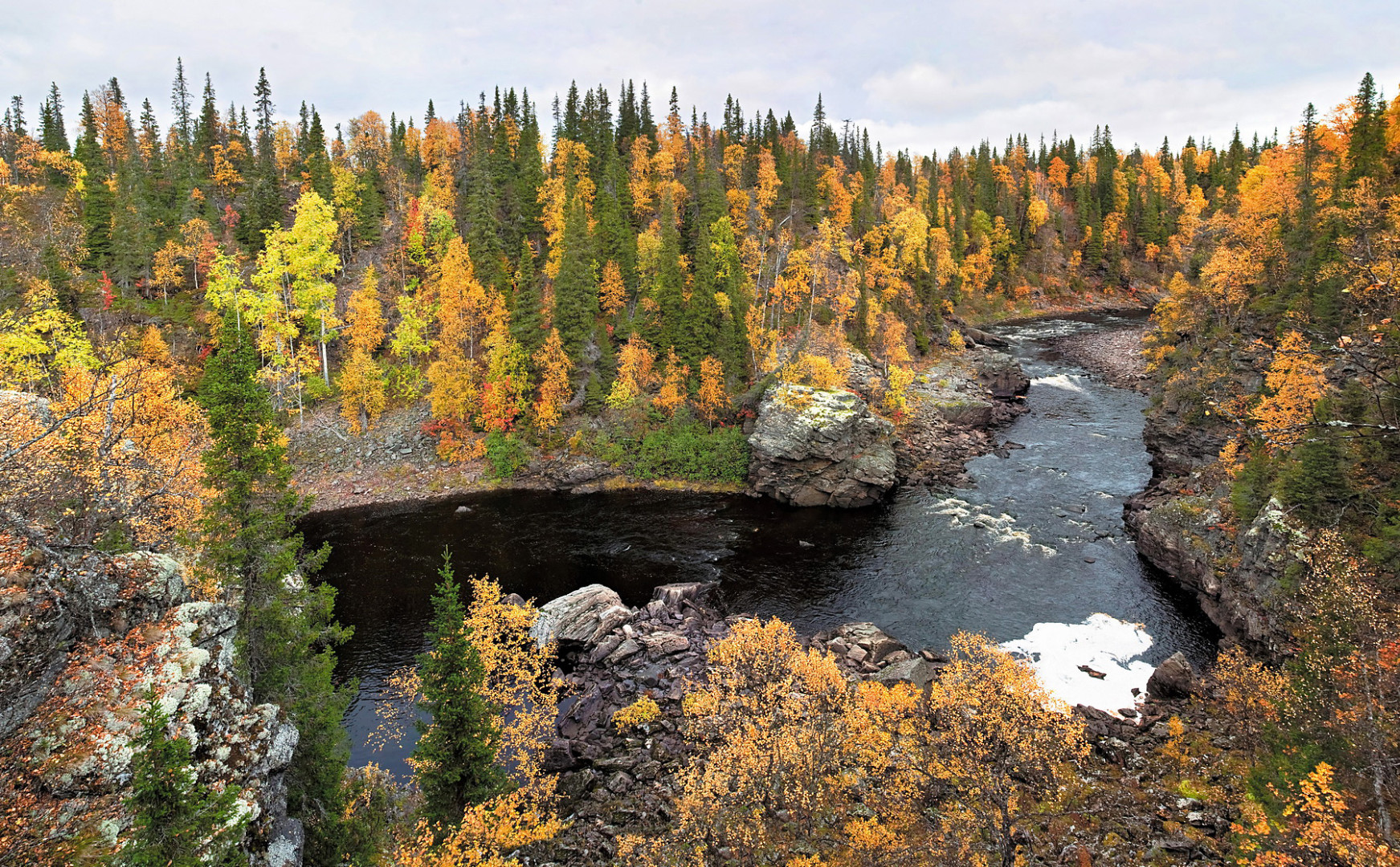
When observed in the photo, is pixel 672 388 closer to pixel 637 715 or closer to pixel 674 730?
pixel 637 715

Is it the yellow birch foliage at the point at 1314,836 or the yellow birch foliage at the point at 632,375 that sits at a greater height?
the yellow birch foliage at the point at 632,375

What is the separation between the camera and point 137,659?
15.8m

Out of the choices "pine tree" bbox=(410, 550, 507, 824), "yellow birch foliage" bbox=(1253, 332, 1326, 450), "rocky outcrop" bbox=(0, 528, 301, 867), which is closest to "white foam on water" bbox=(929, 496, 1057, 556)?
"yellow birch foliage" bbox=(1253, 332, 1326, 450)

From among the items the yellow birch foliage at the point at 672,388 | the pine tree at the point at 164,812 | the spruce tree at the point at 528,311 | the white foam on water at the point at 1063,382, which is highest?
the spruce tree at the point at 528,311

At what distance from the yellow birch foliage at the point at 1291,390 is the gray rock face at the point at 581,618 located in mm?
39061

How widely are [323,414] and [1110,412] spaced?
89.9 meters

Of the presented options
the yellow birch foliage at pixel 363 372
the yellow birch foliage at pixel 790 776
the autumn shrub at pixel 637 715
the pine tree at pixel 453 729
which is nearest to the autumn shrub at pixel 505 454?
the yellow birch foliage at pixel 363 372

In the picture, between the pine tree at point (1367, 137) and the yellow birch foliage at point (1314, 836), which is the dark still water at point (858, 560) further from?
the pine tree at point (1367, 137)

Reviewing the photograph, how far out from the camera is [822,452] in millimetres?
58531

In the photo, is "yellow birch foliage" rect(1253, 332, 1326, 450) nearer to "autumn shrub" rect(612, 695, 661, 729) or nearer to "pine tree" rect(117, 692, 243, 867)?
"autumn shrub" rect(612, 695, 661, 729)

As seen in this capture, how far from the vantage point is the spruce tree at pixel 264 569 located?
819 inches

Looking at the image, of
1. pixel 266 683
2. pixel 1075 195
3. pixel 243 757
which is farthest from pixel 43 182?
pixel 1075 195

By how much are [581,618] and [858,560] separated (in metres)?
21.6

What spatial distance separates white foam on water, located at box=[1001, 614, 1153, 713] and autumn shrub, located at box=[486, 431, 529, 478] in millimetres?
47393
